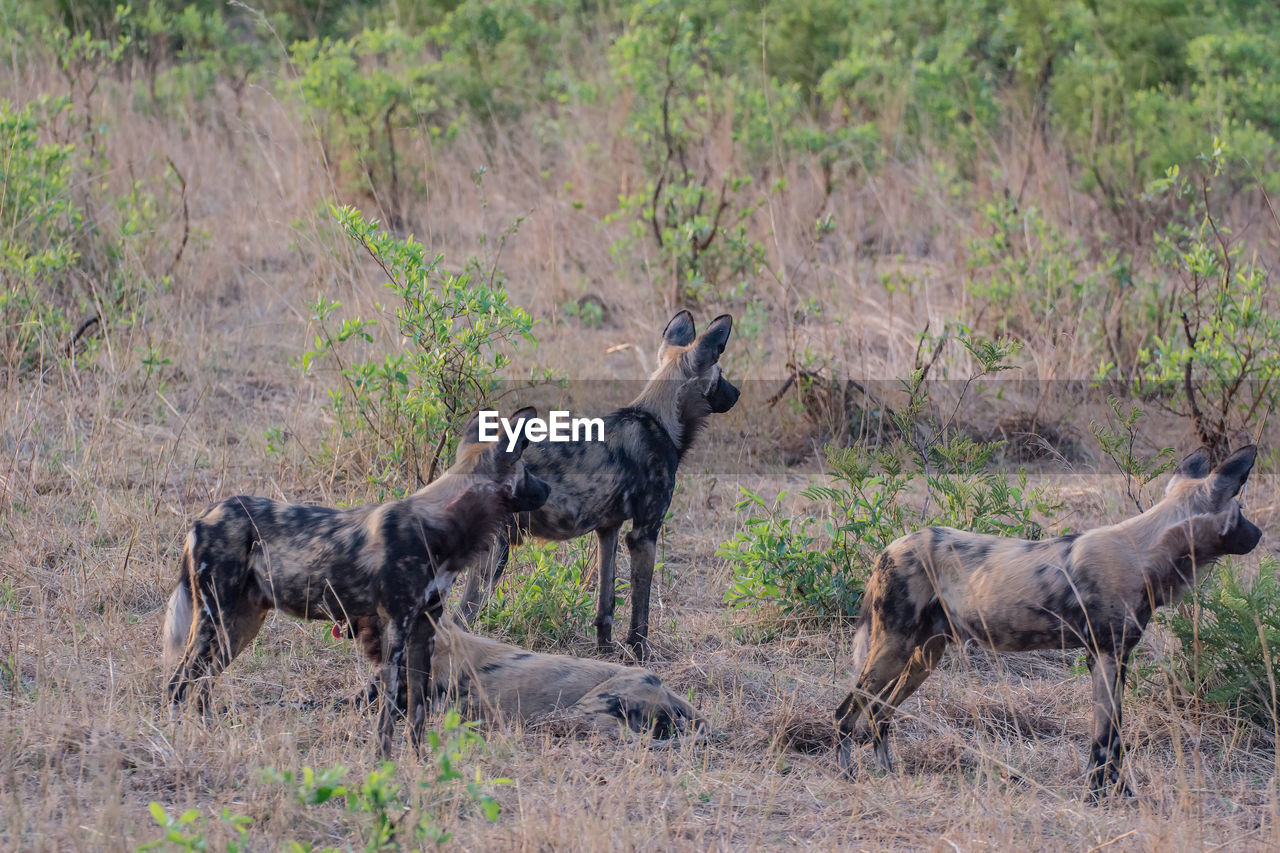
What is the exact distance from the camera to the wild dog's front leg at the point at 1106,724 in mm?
4516

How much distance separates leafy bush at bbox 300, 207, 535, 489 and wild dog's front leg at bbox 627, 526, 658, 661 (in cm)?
102

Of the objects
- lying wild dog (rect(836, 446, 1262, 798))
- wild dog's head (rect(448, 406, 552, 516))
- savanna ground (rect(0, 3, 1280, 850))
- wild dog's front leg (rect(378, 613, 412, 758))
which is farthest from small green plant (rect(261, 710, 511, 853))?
lying wild dog (rect(836, 446, 1262, 798))

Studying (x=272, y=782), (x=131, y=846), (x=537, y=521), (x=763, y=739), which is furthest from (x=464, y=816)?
(x=537, y=521)

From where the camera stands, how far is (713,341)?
20.0 ft

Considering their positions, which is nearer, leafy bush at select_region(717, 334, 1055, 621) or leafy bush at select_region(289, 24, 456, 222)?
leafy bush at select_region(717, 334, 1055, 621)

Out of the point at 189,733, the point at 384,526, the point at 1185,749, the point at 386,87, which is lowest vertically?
the point at 1185,749

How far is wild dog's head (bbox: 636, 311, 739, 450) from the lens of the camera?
6.10 metres

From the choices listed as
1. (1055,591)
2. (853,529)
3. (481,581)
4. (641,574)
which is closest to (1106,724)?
(1055,591)

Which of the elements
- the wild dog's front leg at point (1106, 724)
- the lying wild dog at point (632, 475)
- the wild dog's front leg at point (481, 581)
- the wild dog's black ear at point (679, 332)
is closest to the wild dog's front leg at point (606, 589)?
the lying wild dog at point (632, 475)

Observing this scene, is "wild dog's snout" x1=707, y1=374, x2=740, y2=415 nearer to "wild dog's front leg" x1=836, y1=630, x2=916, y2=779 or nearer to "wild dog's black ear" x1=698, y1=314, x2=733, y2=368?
"wild dog's black ear" x1=698, y1=314, x2=733, y2=368

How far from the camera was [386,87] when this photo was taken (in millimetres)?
10953

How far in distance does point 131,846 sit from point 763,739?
2.24m

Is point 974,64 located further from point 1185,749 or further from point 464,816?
A: point 464,816

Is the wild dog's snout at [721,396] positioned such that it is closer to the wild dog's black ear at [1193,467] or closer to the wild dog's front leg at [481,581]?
the wild dog's front leg at [481,581]
